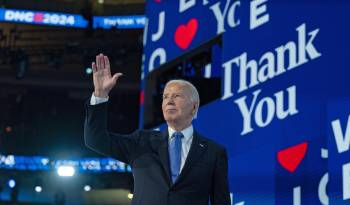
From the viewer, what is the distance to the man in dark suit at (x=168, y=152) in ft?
6.77

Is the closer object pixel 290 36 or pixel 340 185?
pixel 340 185

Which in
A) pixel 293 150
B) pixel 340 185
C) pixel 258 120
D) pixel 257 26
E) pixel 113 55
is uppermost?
pixel 113 55

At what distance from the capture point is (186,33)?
5141 millimetres

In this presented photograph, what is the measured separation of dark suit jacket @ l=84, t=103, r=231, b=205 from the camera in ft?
6.76

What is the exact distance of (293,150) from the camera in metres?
3.89

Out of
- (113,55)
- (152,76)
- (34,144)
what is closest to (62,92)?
(34,144)

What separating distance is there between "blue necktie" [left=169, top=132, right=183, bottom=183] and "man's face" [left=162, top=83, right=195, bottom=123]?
6 cm

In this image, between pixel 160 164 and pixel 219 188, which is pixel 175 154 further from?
pixel 219 188

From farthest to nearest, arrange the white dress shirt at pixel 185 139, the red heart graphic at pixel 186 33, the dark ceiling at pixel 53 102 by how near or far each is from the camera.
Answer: the dark ceiling at pixel 53 102
the red heart graphic at pixel 186 33
the white dress shirt at pixel 185 139

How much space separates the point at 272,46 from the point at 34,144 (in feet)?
41.4

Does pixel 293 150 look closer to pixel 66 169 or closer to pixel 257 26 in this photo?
pixel 257 26

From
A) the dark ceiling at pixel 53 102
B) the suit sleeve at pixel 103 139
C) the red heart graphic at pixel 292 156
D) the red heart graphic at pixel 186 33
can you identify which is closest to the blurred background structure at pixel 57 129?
the dark ceiling at pixel 53 102

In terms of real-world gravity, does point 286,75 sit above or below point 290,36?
below

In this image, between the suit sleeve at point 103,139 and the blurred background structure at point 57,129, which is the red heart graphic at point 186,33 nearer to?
the suit sleeve at point 103,139
